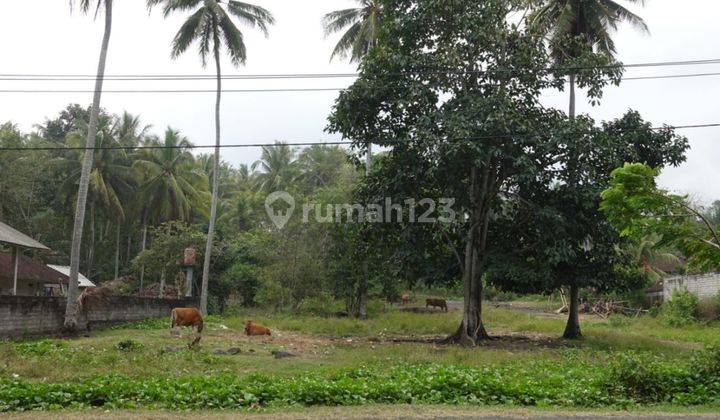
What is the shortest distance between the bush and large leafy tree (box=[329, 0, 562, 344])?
1442cm

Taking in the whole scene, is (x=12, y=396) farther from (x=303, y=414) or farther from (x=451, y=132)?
(x=451, y=132)

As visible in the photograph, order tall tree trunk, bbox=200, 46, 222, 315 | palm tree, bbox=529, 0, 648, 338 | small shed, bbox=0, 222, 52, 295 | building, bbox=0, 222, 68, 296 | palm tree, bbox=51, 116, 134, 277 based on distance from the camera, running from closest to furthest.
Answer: small shed, bbox=0, 222, 52, 295 → building, bbox=0, 222, 68, 296 → palm tree, bbox=529, 0, 648, 338 → tall tree trunk, bbox=200, 46, 222, 315 → palm tree, bbox=51, 116, 134, 277

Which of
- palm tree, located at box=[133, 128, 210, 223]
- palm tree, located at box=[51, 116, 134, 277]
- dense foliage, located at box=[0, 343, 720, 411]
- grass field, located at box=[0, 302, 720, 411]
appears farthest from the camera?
palm tree, located at box=[133, 128, 210, 223]

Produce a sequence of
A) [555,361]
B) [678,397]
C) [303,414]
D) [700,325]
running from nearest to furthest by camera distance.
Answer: [303,414], [678,397], [555,361], [700,325]

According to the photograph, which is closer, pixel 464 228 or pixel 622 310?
pixel 464 228

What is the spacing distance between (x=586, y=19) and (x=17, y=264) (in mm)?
25895

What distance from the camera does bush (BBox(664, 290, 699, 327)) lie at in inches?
1216

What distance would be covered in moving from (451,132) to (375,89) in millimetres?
3178

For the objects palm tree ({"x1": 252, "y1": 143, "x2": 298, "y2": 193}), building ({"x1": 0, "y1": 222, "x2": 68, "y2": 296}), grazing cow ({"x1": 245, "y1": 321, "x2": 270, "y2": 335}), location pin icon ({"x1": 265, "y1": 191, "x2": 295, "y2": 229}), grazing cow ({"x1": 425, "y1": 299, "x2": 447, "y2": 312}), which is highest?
palm tree ({"x1": 252, "y1": 143, "x2": 298, "y2": 193})

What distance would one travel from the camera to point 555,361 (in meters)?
15.6

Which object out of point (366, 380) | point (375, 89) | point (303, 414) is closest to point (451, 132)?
point (375, 89)

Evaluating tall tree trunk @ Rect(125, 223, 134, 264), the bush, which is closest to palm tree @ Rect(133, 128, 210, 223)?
tall tree trunk @ Rect(125, 223, 134, 264)

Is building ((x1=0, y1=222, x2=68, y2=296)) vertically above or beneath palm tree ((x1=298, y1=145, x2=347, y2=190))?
beneath

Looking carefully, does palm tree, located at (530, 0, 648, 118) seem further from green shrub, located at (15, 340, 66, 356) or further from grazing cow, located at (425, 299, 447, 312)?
green shrub, located at (15, 340, 66, 356)
